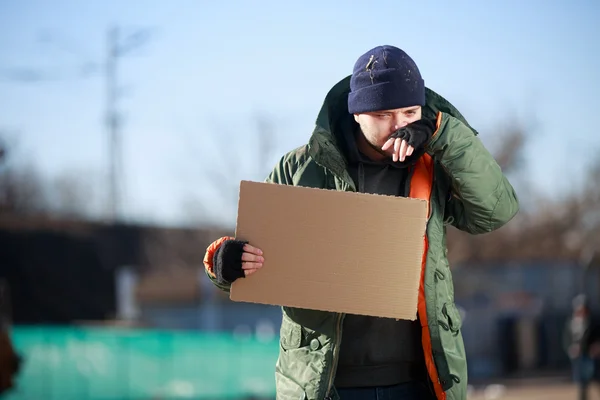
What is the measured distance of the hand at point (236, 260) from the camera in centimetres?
291

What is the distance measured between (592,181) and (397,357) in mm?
31445

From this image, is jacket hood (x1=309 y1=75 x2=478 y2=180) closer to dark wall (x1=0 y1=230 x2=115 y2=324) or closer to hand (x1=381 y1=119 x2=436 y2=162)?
hand (x1=381 y1=119 x2=436 y2=162)

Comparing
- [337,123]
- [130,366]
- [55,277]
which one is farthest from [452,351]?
[55,277]

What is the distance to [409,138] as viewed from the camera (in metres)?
2.88

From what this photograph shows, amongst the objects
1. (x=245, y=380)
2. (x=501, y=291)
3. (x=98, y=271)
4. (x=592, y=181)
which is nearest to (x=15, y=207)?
(x=98, y=271)

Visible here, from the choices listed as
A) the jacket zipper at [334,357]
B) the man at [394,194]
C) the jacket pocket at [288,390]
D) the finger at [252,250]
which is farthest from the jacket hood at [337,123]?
the jacket pocket at [288,390]

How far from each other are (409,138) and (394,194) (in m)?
0.32

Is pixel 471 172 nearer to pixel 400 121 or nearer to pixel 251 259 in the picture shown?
pixel 400 121

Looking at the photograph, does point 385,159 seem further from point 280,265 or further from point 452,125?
point 280,265

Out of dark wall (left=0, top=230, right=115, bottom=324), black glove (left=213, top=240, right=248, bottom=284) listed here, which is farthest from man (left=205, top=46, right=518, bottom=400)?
dark wall (left=0, top=230, right=115, bottom=324)

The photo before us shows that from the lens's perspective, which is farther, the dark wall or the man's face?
the dark wall

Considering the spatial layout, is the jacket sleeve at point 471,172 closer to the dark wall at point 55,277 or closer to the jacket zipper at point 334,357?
the jacket zipper at point 334,357

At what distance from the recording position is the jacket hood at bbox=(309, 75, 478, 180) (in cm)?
306

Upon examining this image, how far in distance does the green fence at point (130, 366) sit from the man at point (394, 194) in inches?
329
